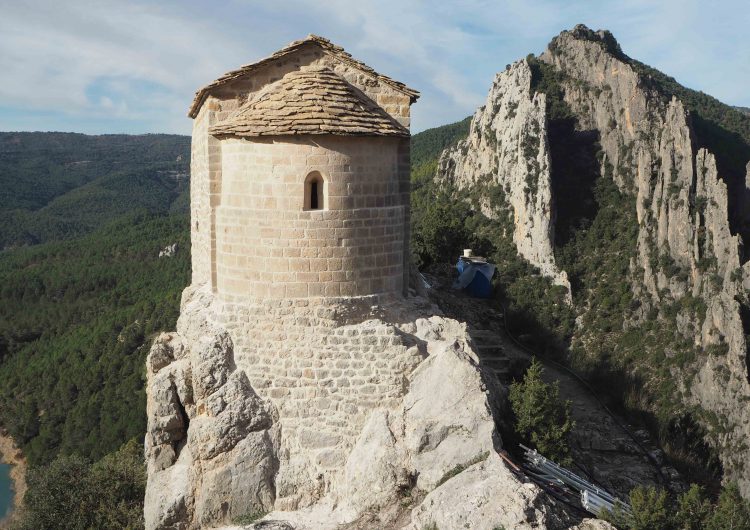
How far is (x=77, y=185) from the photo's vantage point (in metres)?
157

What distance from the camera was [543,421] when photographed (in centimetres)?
1056

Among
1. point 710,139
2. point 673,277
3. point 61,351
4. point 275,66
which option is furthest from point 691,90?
point 275,66

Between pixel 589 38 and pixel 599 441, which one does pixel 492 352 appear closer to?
pixel 599 441

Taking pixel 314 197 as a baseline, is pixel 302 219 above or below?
below

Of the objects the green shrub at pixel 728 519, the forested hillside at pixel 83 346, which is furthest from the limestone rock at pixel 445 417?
the forested hillside at pixel 83 346

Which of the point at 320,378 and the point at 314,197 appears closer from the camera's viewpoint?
the point at 320,378

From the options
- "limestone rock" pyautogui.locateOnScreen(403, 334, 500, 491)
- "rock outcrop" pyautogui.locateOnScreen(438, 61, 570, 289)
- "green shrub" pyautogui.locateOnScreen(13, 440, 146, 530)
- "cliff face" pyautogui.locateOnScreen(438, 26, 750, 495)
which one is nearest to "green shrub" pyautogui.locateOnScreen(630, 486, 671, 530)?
"limestone rock" pyautogui.locateOnScreen(403, 334, 500, 491)

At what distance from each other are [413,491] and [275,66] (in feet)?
24.2

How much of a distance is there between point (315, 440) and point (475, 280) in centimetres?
932

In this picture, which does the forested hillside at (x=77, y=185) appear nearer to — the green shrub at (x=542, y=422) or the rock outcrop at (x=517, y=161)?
A: the rock outcrop at (x=517, y=161)

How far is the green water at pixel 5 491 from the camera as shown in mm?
42594

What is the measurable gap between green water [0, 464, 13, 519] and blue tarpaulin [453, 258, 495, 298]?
36571mm

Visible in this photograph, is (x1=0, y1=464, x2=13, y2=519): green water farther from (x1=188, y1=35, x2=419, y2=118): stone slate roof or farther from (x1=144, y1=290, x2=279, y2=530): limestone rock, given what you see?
(x1=188, y1=35, x2=419, y2=118): stone slate roof

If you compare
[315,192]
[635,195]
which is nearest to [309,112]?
[315,192]
